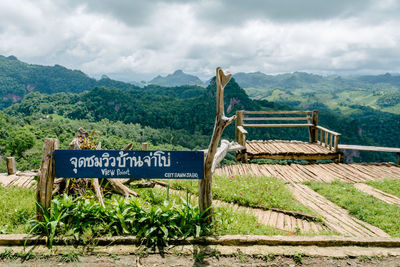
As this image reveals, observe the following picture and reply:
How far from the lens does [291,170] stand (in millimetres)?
8547

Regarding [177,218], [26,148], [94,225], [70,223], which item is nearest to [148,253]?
[177,218]

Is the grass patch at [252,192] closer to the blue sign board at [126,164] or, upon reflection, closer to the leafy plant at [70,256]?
the blue sign board at [126,164]

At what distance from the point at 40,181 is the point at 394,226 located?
5.76 m

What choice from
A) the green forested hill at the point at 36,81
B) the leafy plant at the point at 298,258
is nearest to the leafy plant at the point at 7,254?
the leafy plant at the point at 298,258

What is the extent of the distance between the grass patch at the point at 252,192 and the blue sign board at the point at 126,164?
2236 millimetres

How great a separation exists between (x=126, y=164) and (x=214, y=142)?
1.26 meters

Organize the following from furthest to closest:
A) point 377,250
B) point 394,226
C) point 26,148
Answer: point 26,148 → point 394,226 → point 377,250

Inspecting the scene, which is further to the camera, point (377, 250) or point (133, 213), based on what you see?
point (133, 213)

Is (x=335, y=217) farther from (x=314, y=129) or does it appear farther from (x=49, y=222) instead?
(x=314, y=129)

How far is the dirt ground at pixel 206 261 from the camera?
2.96m

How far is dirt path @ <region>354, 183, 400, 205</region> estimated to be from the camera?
5.77 m

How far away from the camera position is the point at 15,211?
4047 millimetres

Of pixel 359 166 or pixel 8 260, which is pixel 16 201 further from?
pixel 359 166

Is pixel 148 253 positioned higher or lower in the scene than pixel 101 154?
lower
